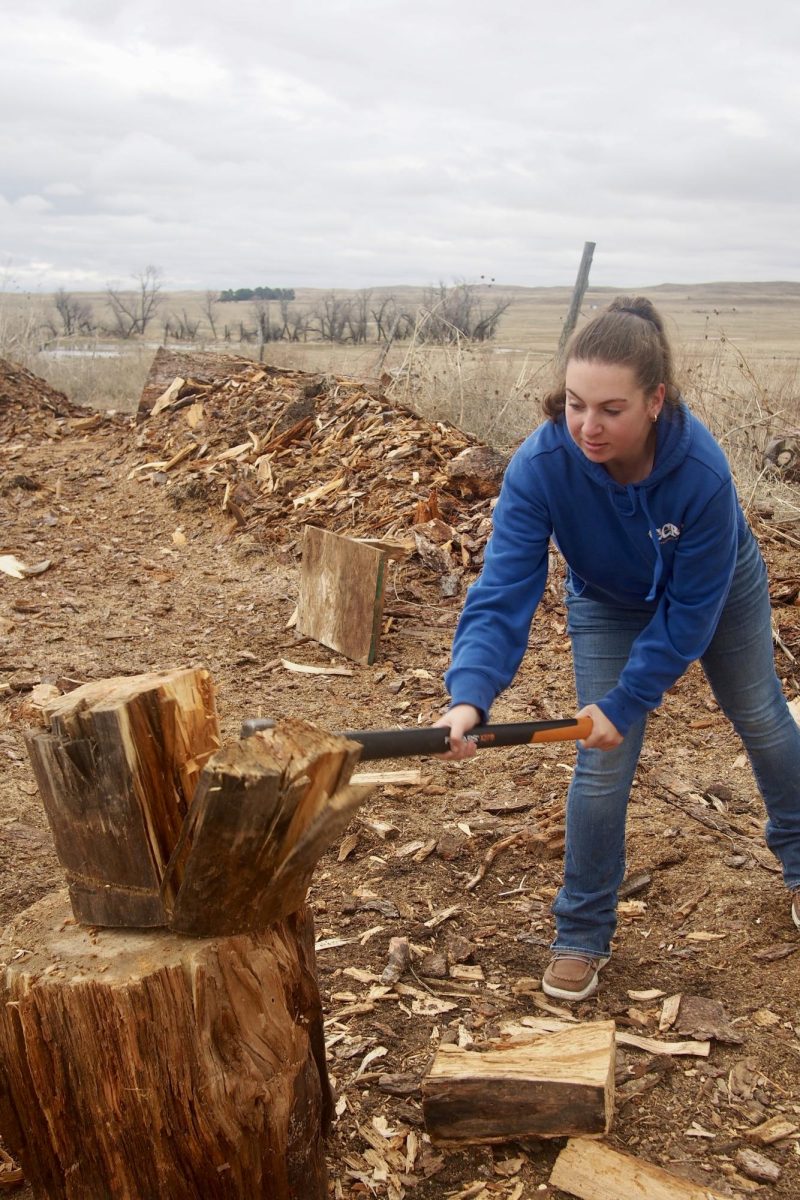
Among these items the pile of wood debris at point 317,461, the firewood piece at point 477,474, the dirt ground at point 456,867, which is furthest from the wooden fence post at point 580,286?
the dirt ground at point 456,867

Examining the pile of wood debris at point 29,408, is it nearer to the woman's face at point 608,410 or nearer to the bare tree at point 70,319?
the woman's face at point 608,410

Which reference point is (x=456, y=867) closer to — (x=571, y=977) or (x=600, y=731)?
(x=571, y=977)

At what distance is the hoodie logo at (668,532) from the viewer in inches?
104

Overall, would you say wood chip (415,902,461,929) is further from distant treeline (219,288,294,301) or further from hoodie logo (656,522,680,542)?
distant treeline (219,288,294,301)

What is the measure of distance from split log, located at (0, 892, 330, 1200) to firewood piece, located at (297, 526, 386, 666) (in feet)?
13.2

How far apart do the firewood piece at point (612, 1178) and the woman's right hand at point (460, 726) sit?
91 centimetres

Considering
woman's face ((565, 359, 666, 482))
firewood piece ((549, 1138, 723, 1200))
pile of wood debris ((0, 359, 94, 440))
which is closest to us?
firewood piece ((549, 1138, 723, 1200))

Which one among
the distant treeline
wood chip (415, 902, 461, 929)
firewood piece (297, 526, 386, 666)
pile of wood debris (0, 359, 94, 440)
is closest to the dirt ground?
wood chip (415, 902, 461, 929)

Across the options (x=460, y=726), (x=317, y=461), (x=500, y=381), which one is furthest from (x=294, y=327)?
(x=460, y=726)

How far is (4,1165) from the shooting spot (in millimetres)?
2475

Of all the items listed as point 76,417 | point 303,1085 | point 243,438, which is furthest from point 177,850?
point 76,417

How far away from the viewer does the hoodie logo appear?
2.64 m

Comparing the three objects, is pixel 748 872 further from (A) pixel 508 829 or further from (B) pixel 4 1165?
(B) pixel 4 1165

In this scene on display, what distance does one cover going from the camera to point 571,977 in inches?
121
